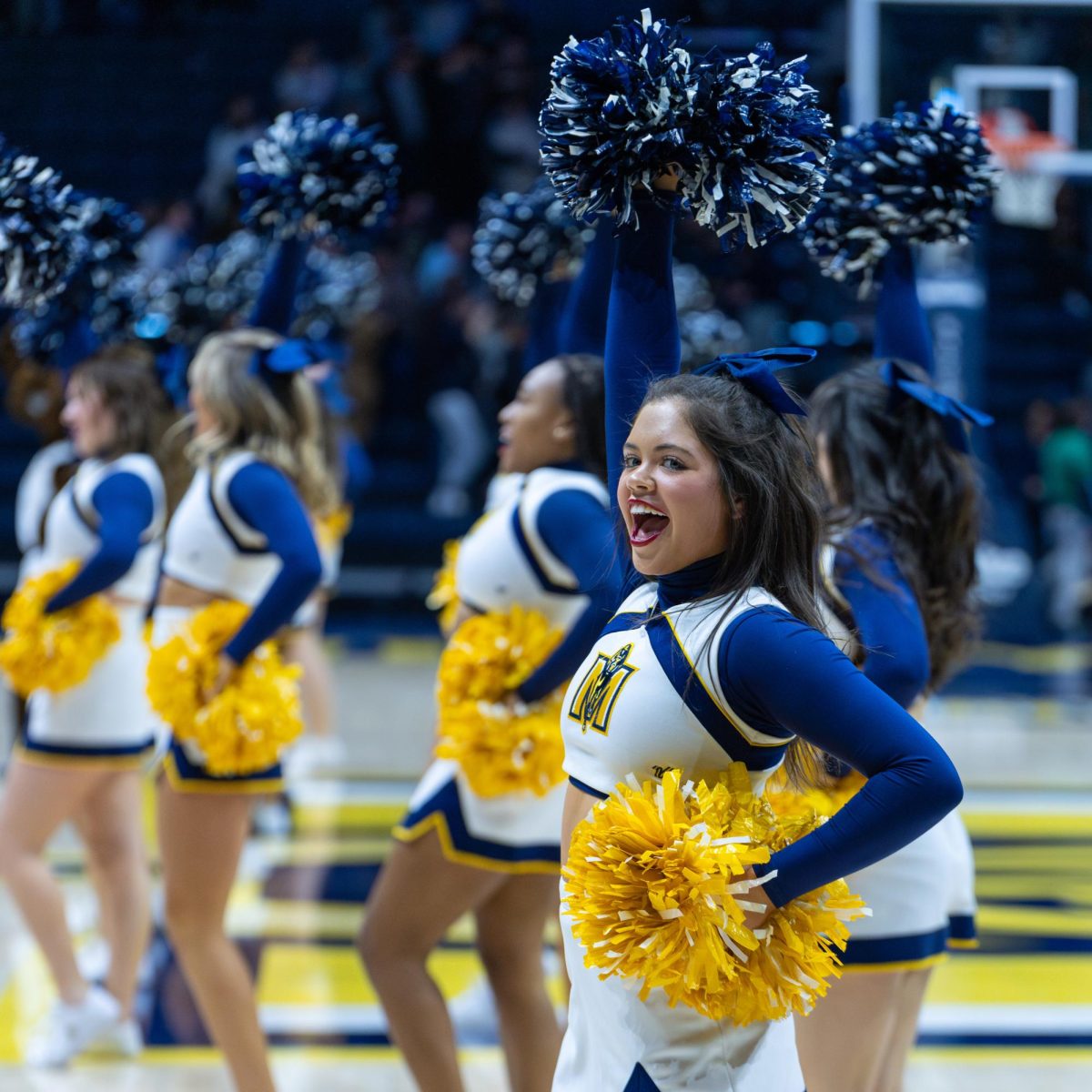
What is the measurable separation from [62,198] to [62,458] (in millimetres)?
1133

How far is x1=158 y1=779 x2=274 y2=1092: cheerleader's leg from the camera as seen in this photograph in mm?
2988

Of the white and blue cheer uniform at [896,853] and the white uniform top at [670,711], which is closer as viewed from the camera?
the white uniform top at [670,711]

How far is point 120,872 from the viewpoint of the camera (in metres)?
3.80

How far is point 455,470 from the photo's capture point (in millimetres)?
11328

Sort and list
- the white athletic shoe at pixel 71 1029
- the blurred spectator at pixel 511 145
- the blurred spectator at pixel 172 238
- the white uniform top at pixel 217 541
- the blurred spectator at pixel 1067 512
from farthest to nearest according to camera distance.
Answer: the blurred spectator at pixel 511 145 < the blurred spectator at pixel 172 238 < the blurred spectator at pixel 1067 512 < the white athletic shoe at pixel 71 1029 < the white uniform top at pixel 217 541

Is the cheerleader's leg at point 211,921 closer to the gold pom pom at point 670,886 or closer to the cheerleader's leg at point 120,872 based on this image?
the cheerleader's leg at point 120,872

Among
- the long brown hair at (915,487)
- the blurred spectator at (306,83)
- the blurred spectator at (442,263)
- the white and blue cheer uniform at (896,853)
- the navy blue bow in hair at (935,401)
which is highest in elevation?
the blurred spectator at (306,83)

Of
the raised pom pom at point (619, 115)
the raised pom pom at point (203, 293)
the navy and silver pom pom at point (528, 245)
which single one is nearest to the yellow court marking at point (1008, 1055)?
the navy and silver pom pom at point (528, 245)

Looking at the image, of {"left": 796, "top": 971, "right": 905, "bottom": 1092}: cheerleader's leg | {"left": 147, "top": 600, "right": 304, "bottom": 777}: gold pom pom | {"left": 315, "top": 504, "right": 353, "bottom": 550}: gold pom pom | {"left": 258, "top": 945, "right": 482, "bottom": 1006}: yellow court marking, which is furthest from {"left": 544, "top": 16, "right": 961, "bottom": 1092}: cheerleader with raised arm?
{"left": 315, "top": 504, "right": 353, "bottom": 550}: gold pom pom

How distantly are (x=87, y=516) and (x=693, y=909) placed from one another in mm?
2493

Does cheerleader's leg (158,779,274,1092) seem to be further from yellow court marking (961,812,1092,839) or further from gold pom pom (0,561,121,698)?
yellow court marking (961,812,1092,839)

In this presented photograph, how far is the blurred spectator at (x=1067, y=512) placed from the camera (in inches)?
425

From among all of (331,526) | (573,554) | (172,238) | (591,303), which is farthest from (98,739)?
(172,238)

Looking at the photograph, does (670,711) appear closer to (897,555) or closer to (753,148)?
(753,148)
